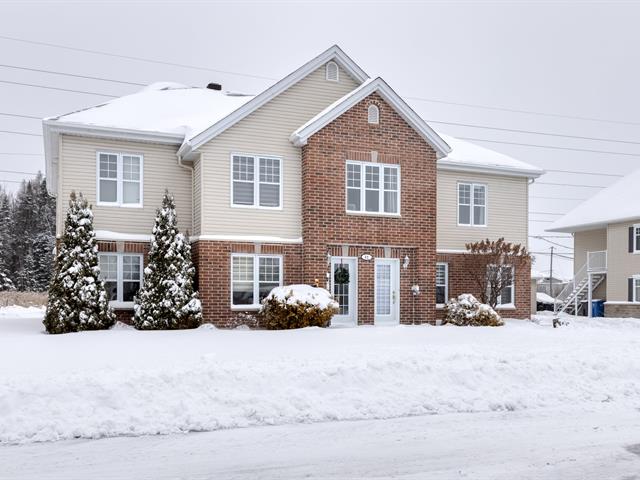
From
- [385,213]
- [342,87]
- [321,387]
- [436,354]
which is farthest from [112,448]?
[342,87]

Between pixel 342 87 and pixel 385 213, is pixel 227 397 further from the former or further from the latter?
pixel 342 87

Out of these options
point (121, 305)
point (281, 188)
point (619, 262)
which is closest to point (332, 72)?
point (281, 188)

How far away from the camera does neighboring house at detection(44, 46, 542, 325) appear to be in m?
19.6

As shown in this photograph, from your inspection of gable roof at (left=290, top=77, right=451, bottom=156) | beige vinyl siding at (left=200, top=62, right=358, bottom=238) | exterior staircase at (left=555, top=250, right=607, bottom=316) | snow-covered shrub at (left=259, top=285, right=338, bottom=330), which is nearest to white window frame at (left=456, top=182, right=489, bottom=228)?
gable roof at (left=290, top=77, right=451, bottom=156)

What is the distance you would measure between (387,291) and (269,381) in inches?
478

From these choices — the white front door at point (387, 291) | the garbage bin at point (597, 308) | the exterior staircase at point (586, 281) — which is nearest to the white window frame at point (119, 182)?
the white front door at point (387, 291)

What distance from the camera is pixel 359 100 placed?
68.4ft

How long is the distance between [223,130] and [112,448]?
45.4 feet

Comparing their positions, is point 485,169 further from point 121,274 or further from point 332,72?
point 121,274

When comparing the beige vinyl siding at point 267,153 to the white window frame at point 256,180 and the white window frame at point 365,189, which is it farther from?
the white window frame at point 365,189

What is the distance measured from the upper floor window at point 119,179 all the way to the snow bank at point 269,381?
21.0 ft

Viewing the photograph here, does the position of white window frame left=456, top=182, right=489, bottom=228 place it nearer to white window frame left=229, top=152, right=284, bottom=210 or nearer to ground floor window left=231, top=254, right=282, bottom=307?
white window frame left=229, top=152, right=284, bottom=210

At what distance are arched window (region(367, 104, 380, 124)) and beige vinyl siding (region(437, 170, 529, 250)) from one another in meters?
4.12

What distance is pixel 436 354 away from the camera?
12.0 m
